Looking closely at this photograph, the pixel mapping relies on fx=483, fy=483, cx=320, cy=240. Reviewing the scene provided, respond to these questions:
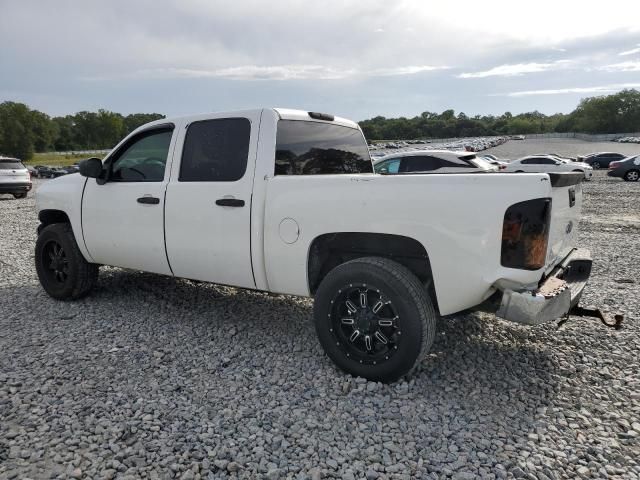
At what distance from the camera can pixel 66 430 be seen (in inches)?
112

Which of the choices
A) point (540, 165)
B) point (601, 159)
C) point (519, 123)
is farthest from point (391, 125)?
point (540, 165)

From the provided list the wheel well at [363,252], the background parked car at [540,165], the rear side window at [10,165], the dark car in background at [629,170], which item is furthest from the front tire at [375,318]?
the dark car in background at [629,170]

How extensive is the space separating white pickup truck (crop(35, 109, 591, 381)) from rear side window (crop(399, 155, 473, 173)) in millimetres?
6897

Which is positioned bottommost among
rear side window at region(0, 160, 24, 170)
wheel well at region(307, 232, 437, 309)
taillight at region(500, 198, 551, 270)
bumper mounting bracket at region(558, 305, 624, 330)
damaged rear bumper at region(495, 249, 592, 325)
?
bumper mounting bracket at region(558, 305, 624, 330)

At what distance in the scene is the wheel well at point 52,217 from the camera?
5359 millimetres

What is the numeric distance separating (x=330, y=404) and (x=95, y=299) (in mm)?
3368

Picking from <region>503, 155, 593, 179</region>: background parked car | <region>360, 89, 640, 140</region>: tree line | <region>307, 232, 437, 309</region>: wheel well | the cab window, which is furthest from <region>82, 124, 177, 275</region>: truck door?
<region>360, 89, 640, 140</region>: tree line

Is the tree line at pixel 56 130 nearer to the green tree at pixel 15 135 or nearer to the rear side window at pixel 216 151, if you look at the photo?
the green tree at pixel 15 135

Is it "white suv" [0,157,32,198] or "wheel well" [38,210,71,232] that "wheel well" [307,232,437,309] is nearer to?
"wheel well" [38,210,71,232]

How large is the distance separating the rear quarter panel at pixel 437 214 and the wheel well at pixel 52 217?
10.2ft

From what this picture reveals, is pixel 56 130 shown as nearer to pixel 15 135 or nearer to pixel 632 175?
pixel 15 135

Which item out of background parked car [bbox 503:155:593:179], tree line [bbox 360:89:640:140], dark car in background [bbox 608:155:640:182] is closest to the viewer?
background parked car [bbox 503:155:593:179]

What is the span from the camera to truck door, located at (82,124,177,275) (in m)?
4.38

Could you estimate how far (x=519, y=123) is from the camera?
155 meters
